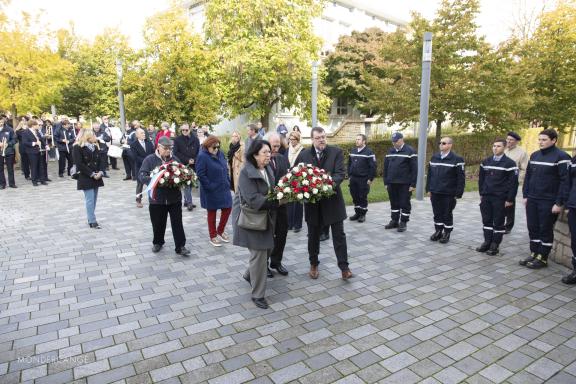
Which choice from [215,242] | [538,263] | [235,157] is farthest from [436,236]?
[235,157]

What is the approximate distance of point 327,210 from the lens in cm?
577

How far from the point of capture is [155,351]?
4.10 meters

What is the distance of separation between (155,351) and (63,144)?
13.3 meters

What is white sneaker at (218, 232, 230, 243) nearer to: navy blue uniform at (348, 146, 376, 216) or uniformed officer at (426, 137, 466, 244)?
navy blue uniform at (348, 146, 376, 216)

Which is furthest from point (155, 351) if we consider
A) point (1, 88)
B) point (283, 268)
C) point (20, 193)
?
point (1, 88)

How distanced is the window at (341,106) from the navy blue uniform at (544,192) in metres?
30.9

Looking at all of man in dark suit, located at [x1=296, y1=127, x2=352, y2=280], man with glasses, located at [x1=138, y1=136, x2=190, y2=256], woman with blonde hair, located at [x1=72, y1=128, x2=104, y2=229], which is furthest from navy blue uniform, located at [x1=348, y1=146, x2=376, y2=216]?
woman with blonde hair, located at [x1=72, y1=128, x2=104, y2=229]

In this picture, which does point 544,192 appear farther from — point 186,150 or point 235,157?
point 186,150

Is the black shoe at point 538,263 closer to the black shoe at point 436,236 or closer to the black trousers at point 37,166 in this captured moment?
the black shoe at point 436,236

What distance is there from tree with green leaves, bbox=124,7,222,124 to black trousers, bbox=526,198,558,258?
1185 centimetres

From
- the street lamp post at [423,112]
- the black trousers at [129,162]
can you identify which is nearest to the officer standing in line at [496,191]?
the street lamp post at [423,112]

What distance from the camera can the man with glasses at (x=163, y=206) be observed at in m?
6.81

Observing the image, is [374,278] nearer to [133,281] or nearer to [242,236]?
[242,236]

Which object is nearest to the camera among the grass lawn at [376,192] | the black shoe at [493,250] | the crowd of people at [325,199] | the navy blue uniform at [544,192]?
the crowd of people at [325,199]
